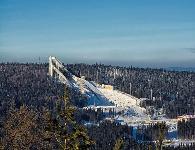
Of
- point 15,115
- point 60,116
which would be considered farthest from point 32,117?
point 60,116

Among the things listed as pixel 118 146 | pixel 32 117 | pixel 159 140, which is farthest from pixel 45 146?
pixel 159 140

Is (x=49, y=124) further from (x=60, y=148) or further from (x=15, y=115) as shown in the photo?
(x=15, y=115)

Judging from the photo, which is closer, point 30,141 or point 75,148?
point 75,148

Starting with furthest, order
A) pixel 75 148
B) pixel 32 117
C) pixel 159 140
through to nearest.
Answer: pixel 32 117
pixel 159 140
pixel 75 148

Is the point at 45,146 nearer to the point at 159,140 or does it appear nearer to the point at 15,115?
the point at 15,115

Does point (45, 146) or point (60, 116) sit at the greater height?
point (60, 116)

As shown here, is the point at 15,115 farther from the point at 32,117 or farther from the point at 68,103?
the point at 68,103

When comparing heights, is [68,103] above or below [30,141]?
above

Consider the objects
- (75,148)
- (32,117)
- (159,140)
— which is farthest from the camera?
(32,117)

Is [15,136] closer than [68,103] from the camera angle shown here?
No
